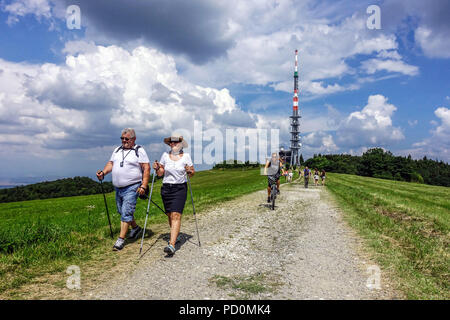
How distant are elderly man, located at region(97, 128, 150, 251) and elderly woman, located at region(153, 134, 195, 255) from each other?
0.51 meters

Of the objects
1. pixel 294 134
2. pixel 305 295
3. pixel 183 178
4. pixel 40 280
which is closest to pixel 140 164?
pixel 183 178

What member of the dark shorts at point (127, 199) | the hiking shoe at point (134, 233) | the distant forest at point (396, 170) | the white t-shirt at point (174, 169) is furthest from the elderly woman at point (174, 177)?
the distant forest at point (396, 170)

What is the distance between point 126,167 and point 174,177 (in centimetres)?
123

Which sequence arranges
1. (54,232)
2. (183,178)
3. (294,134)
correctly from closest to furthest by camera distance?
1. (183,178)
2. (54,232)
3. (294,134)

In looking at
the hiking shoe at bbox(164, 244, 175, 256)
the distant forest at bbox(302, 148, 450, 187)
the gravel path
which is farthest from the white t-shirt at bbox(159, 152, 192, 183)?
the distant forest at bbox(302, 148, 450, 187)

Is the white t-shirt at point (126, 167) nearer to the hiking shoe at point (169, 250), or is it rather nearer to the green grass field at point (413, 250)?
the hiking shoe at point (169, 250)

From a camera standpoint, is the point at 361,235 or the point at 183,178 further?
the point at 361,235

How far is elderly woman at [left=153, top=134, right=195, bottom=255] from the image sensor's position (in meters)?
6.38

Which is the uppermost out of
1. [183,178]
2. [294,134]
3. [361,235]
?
[294,134]

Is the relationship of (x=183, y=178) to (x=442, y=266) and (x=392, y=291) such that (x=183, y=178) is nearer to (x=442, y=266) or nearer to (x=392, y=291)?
(x=392, y=291)

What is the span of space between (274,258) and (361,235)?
3797 millimetres

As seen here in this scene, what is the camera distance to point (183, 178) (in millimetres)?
6512

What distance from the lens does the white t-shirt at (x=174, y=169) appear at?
642 centimetres

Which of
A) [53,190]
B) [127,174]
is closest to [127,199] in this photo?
[127,174]
